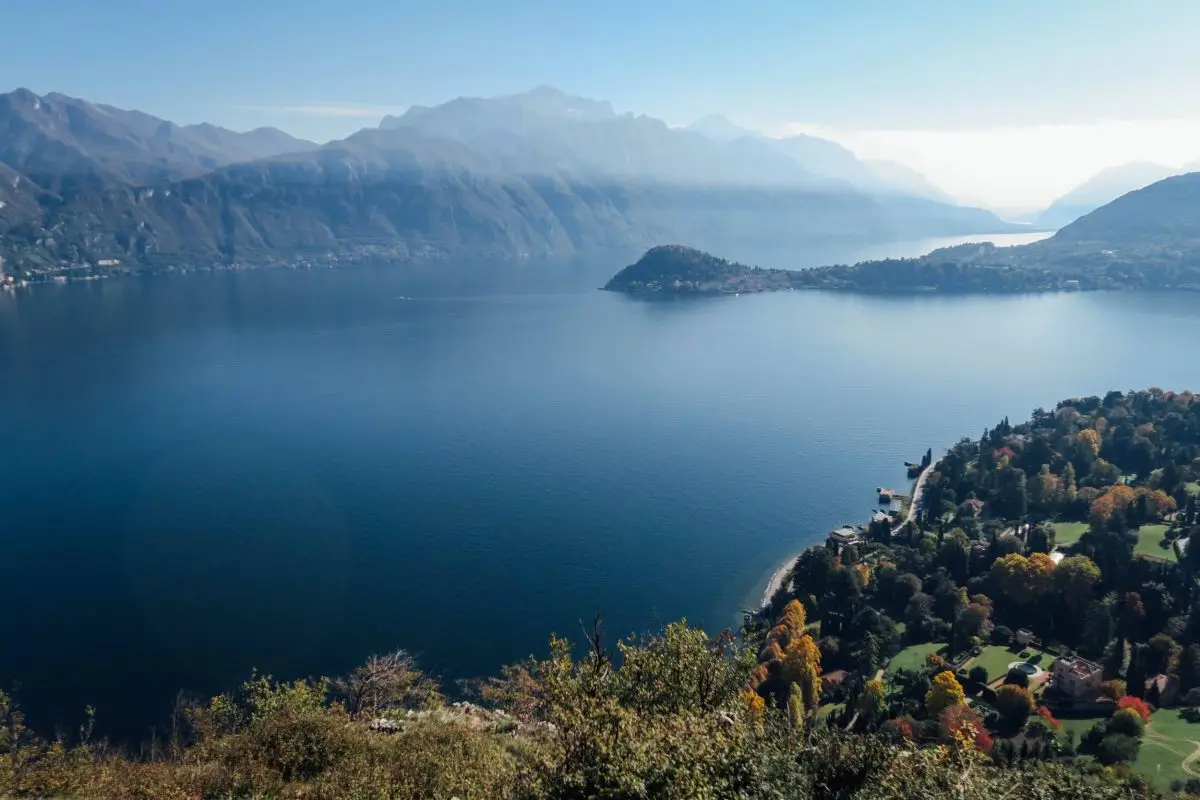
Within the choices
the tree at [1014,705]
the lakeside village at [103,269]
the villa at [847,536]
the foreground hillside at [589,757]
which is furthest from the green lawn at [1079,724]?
the lakeside village at [103,269]

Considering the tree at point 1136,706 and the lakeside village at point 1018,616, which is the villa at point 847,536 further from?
the tree at point 1136,706

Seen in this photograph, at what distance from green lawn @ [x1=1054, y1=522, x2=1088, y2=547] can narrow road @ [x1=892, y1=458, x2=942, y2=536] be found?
671 centimetres

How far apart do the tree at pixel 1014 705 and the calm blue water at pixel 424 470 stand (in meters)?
10.8

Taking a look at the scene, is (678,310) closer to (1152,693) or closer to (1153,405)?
(1153,405)

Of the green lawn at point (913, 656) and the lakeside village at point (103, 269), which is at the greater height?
the lakeside village at point (103, 269)

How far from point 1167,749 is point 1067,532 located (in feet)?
59.0

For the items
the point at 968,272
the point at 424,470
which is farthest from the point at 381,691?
the point at 968,272

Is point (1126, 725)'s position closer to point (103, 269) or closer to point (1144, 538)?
point (1144, 538)

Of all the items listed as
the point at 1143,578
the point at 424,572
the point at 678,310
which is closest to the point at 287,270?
the point at 678,310

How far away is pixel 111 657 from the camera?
28484mm

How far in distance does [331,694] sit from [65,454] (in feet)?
109

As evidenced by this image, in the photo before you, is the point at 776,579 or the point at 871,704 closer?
the point at 871,704

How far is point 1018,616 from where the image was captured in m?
30.6

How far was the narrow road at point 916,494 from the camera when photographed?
40866 mm
